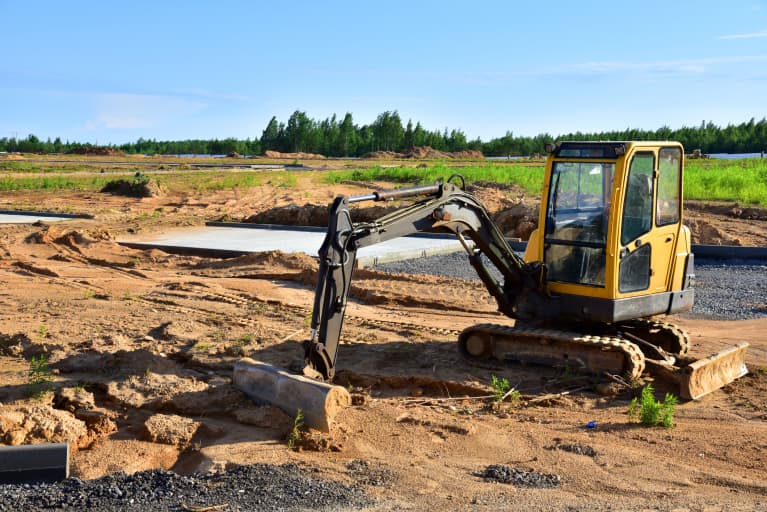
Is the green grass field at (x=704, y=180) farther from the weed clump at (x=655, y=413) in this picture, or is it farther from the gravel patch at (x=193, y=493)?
the gravel patch at (x=193, y=493)

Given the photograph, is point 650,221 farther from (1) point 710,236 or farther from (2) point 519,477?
(1) point 710,236

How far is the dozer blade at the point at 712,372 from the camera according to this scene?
8.52 meters

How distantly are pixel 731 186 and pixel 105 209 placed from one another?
20788 millimetres

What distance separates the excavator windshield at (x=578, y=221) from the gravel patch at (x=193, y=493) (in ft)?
13.2

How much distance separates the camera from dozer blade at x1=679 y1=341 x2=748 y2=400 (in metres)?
8.52

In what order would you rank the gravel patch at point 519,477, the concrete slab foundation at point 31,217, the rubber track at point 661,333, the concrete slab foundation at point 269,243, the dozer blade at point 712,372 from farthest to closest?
the concrete slab foundation at point 31,217 → the concrete slab foundation at point 269,243 → the rubber track at point 661,333 → the dozer blade at point 712,372 → the gravel patch at point 519,477

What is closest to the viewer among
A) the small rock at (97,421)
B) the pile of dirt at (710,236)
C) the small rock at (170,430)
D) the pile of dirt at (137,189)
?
the small rock at (170,430)

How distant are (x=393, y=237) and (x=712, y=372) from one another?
3575 mm

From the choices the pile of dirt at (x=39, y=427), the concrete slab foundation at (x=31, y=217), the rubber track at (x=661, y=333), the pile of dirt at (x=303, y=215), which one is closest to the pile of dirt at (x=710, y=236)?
the pile of dirt at (x=303, y=215)

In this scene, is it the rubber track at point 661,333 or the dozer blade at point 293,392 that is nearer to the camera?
the dozer blade at point 293,392

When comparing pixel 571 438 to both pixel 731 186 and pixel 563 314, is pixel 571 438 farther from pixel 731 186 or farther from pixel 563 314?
pixel 731 186

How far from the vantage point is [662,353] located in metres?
9.46

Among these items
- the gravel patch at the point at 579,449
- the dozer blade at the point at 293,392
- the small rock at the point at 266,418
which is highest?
the dozer blade at the point at 293,392

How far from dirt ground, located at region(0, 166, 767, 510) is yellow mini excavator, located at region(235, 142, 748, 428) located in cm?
34
